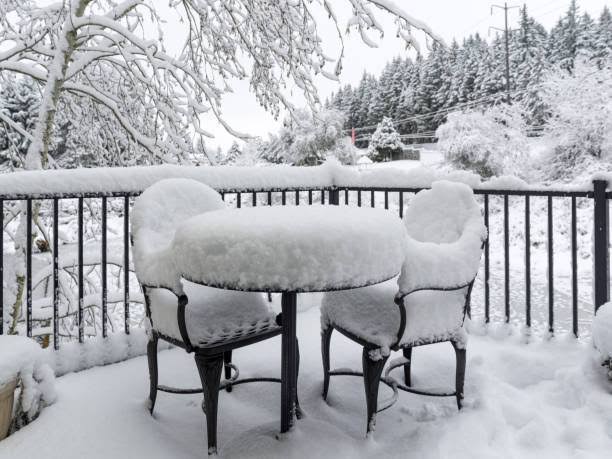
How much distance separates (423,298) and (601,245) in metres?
1.42

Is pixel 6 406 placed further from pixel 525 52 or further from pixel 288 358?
pixel 525 52

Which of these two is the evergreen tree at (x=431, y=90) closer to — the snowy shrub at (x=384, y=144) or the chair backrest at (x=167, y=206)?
the snowy shrub at (x=384, y=144)

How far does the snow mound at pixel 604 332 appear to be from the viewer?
205 centimetres

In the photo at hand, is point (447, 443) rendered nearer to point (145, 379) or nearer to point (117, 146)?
point (145, 379)

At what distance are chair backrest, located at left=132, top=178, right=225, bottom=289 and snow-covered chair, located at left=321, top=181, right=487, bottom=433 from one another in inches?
28.1

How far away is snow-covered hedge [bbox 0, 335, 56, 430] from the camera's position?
5.61ft

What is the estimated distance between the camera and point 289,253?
1.33 metres

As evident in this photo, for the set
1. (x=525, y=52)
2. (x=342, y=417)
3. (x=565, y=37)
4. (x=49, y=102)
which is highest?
(x=565, y=37)

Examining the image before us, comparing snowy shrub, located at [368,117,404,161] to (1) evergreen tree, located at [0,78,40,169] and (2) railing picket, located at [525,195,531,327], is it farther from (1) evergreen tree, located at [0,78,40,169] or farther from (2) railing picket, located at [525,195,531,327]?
(2) railing picket, located at [525,195,531,327]

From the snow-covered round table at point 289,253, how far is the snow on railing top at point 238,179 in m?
0.96

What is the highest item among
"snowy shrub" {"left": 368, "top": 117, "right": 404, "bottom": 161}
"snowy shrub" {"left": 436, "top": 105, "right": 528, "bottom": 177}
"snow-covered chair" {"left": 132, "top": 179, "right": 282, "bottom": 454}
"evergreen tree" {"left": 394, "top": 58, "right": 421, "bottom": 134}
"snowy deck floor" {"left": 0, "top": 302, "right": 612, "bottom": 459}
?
"evergreen tree" {"left": 394, "top": 58, "right": 421, "bottom": 134}

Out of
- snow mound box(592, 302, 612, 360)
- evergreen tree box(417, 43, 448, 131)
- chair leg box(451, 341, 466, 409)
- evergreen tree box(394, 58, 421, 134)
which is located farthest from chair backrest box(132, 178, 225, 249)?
evergreen tree box(394, 58, 421, 134)

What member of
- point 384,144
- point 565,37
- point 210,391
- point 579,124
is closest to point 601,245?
point 210,391

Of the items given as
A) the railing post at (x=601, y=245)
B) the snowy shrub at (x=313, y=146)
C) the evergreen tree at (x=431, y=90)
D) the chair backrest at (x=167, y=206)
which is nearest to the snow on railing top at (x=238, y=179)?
the railing post at (x=601, y=245)
